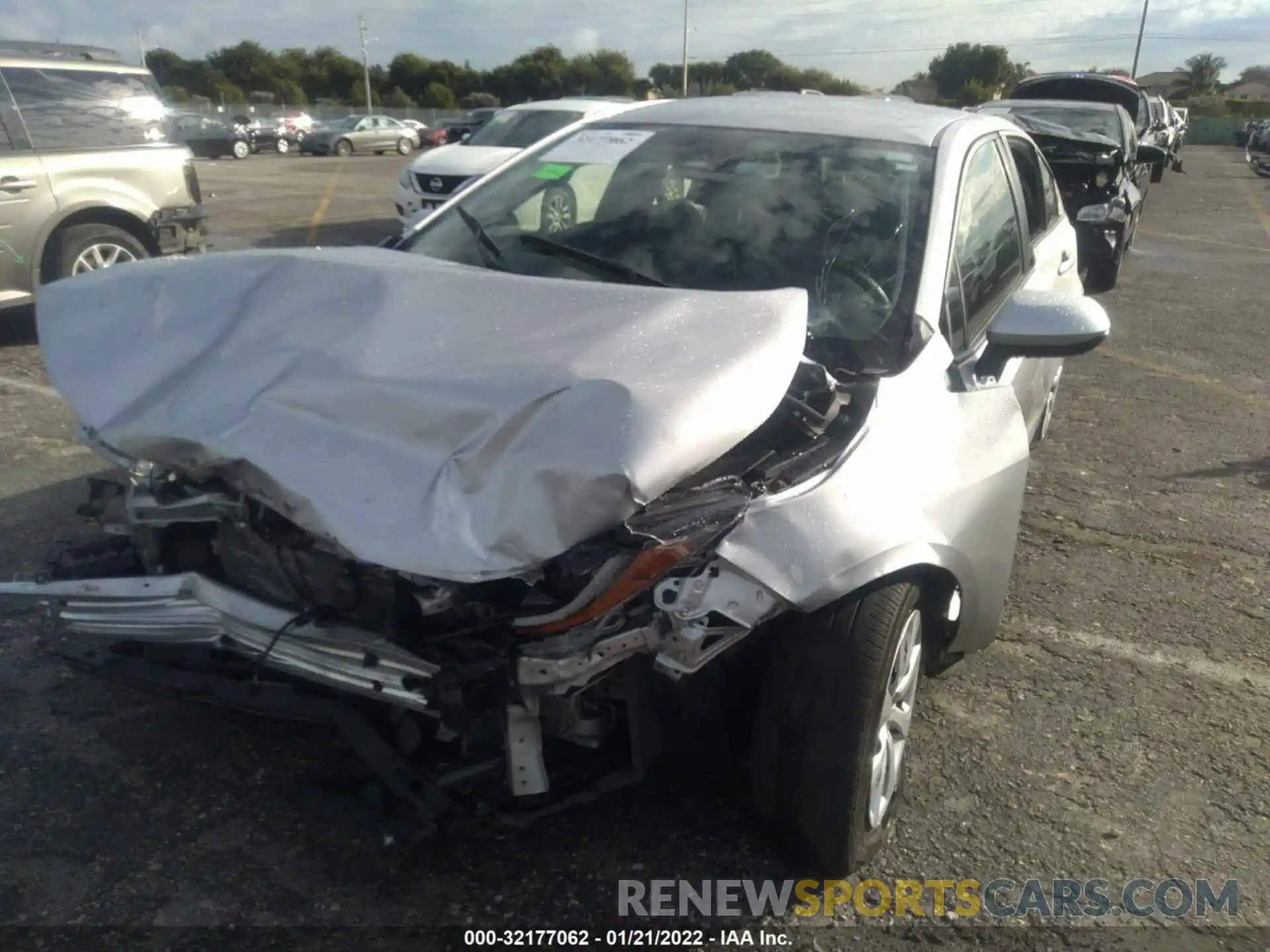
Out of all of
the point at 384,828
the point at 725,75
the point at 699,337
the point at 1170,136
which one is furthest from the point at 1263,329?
the point at 725,75

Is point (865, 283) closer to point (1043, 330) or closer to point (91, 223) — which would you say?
point (1043, 330)

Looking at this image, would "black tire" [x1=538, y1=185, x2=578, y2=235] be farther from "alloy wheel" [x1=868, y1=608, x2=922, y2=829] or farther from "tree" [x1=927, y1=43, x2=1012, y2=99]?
"tree" [x1=927, y1=43, x2=1012, y2=99]

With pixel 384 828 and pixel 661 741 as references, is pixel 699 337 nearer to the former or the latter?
pixel 661 741

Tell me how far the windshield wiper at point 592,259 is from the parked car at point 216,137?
29.4 meters

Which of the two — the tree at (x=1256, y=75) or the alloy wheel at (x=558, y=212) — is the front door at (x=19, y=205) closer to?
the alloy wheel at (x=558, y=212)

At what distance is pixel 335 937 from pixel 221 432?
1.18 meters

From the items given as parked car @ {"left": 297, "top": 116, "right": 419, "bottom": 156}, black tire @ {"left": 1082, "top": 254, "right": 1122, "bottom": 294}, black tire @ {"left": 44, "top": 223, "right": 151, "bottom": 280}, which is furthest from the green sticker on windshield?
parked car @ {"left": 297, "top": 116, "right": 419, "bottom": 156}

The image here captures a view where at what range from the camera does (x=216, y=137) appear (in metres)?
30.6

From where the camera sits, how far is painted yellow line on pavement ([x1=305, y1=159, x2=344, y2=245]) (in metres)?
12.7

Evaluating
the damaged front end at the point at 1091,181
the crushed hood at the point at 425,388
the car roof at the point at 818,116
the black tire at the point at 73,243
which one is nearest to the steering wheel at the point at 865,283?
the crushed hood at the point at 425,388

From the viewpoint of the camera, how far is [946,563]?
8.59 ft

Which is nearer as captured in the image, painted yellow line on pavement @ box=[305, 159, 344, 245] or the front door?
the front door

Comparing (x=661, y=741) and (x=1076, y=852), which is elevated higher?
(x=661, y=741)

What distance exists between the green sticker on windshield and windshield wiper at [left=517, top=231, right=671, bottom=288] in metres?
0.45
